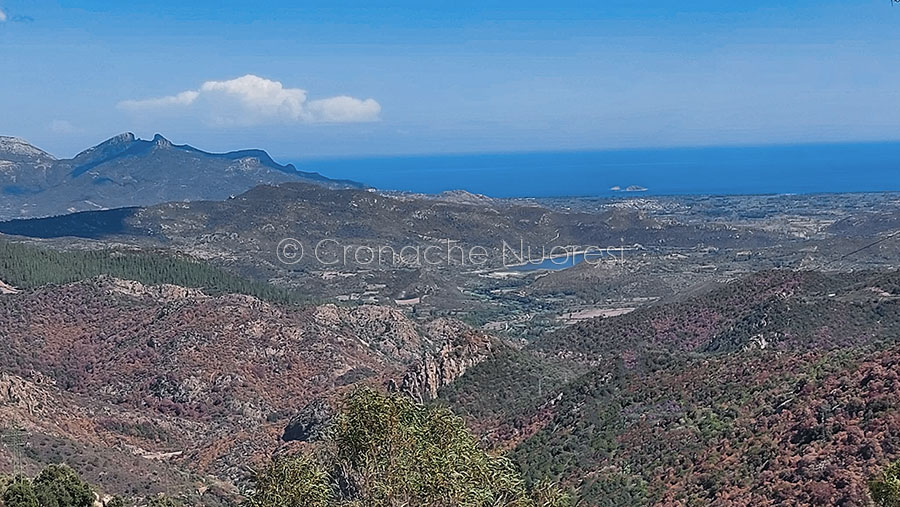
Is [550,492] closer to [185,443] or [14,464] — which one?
[14,464]

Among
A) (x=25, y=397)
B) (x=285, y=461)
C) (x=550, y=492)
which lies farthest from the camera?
(x=25, y=397)

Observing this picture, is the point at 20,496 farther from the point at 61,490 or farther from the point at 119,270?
the point at 119,270

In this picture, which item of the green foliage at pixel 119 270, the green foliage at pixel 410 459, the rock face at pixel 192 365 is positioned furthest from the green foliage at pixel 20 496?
the green foliage at pixel 119 270

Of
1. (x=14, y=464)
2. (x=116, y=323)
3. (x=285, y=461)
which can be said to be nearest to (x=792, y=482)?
(x=285, y=461)

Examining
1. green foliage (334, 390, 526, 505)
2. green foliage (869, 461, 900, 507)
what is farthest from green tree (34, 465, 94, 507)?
green foliage (869, 461, 900, 507)

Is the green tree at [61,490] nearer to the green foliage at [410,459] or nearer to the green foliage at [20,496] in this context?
the green foliage at [20,496]

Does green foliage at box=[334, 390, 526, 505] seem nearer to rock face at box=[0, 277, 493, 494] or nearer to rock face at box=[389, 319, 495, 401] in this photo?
rock face at box=[0, 277, 493, 494]
